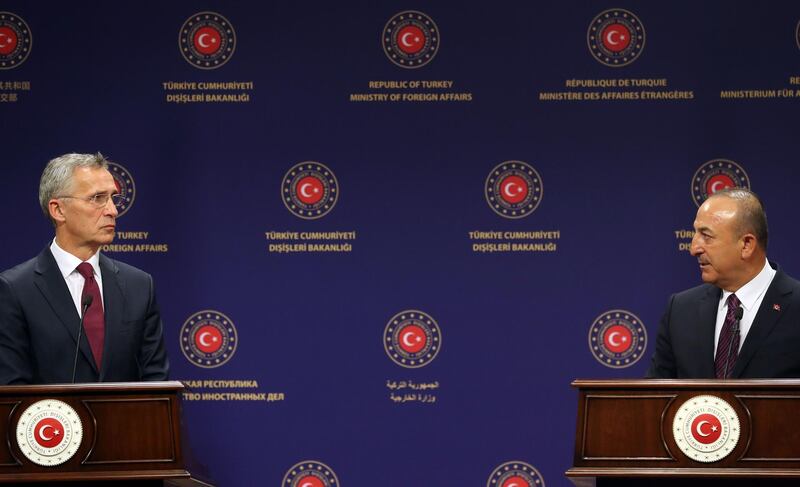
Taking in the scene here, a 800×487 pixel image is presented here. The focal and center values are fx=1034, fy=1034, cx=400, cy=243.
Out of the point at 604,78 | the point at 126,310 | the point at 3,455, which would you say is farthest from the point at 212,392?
the point at 604,78

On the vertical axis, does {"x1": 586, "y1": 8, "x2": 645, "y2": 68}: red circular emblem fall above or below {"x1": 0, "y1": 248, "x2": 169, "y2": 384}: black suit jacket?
above

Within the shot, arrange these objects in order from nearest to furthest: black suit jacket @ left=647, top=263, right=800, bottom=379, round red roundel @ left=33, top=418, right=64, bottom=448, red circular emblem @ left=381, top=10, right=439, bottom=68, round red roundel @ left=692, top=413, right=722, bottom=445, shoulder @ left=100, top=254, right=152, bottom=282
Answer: round red roundel @ left=692, top=413, right=722, bottom=445
round red roundel @ left=33, top=418, right=64, bottom=448
black suit jacket @ left=647, top=263, right=800, bottom=379
shoulder @ left=100, top=254, right=152, bottom=282
red circular emblem @ left=381, top=10, right=439, bottom=68

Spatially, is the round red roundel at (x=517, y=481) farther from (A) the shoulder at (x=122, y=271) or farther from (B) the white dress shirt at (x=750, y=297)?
(A) the shoulder at (x=122, y=271)

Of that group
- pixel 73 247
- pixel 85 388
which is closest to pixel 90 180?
pixel 73 247

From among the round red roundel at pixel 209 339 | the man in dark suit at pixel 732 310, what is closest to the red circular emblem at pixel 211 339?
the round red roundel at pixel 209 339

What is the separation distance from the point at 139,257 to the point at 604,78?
2.37m

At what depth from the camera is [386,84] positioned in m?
4.96

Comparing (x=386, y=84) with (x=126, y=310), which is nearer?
(x=126, y=310)

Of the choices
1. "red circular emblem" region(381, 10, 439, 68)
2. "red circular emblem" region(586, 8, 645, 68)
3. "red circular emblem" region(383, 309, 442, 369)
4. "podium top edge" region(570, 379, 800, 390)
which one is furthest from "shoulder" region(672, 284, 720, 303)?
"red circular emblem" region(381, 10, 439, 68)

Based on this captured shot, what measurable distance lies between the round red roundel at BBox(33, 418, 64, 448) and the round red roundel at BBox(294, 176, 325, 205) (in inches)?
83.7

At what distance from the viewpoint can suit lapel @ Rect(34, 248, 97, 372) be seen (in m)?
3.72

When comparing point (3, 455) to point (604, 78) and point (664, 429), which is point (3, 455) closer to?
point (664, 429)

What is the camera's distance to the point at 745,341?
354 centimetres

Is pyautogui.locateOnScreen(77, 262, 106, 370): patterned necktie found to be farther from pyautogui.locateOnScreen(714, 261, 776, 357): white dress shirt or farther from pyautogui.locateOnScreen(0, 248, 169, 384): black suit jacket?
pyautogui.locateOnScreen(714, 261, 776, 357): white dress shirt
